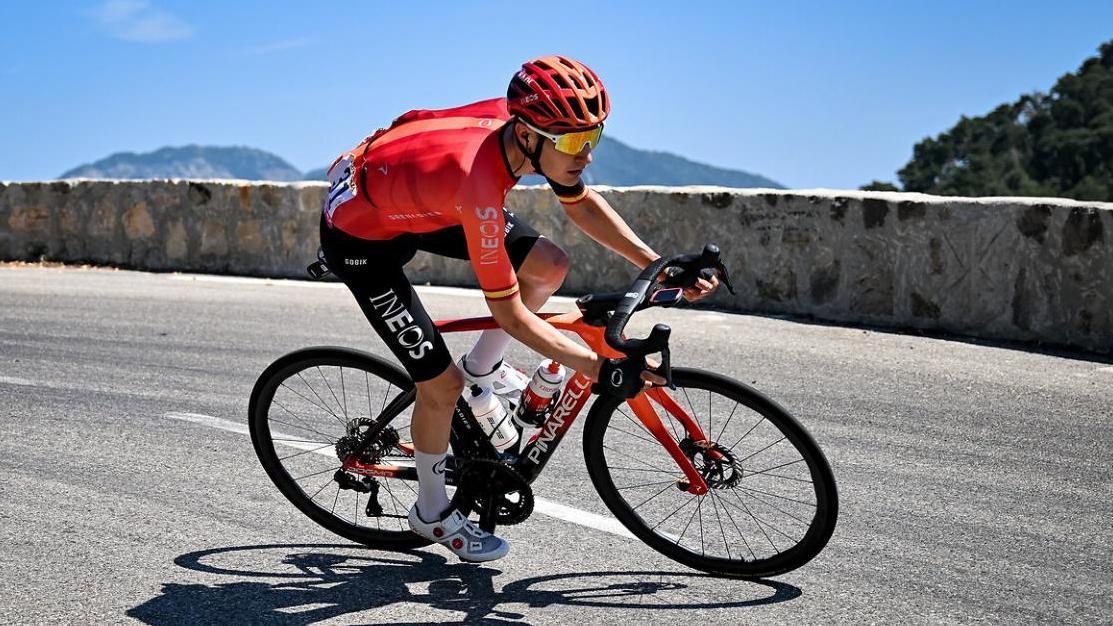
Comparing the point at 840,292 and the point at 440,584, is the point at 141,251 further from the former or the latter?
the point at 440,584

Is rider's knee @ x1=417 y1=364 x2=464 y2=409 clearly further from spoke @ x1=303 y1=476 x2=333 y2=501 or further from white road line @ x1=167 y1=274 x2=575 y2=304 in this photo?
white road line @ x1=167 y1=274 x2=575 y2=304

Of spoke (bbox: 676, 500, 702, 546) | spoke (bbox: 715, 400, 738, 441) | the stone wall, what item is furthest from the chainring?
the stone wall

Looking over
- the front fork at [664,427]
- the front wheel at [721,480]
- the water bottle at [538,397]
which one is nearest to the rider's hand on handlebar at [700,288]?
the front wheel at [721,480]

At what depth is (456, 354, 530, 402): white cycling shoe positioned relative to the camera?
4.68 metres

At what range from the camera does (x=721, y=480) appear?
4.59 m

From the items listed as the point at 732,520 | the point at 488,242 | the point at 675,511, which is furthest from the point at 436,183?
the point at 732,520

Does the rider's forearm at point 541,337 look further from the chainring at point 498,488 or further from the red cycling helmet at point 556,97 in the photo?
the chainring at point 498,488

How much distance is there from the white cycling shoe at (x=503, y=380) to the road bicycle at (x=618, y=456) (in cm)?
11

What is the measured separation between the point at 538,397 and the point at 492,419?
191 millimetres

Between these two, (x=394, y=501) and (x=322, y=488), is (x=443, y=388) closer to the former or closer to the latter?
(x=394, y=501)

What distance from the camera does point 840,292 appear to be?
10.1 metres

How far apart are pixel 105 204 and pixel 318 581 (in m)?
11.1

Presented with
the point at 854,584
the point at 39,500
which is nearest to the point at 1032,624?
the point at 854,584

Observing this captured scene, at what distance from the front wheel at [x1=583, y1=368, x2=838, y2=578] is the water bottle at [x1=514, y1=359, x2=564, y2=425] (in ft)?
0.56
